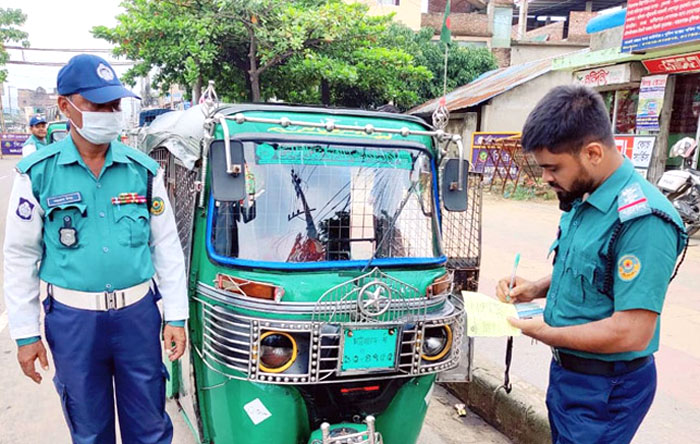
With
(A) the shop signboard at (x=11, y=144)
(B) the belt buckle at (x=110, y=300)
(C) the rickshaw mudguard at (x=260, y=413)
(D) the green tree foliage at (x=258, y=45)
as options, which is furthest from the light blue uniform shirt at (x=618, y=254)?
(A) the shop signboard at (x=11, y=144)

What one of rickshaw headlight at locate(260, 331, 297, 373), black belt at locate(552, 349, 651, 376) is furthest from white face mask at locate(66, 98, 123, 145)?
black belt at locate(552, 349, 651, 376)

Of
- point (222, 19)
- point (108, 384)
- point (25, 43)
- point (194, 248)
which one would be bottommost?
point (108, 384)

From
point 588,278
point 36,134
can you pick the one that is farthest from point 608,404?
point 36,134

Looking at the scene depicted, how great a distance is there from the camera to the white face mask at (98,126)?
2229 mm

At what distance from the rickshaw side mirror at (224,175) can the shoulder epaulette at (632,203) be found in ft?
4.81

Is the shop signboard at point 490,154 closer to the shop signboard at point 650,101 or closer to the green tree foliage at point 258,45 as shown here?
the green tree foliage at point 258,45

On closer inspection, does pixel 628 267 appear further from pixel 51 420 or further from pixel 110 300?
pixel 51 420

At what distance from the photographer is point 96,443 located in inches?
93.4

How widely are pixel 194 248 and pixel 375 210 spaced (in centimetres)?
94

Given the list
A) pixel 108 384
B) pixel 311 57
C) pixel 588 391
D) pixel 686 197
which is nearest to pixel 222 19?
pixel 311 57

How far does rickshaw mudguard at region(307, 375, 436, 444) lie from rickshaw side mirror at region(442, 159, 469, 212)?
890 millimetres

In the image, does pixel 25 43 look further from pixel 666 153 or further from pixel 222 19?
pixel 666 153

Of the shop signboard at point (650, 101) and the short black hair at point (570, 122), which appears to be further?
the shop signboard at point (650, 101)

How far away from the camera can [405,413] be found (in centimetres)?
257
